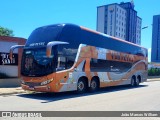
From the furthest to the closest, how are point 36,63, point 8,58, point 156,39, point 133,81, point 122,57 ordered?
point 156,39 → point 133,81 → point 122,57 → point 8,58 → point 36,63

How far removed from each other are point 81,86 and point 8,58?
7.48m

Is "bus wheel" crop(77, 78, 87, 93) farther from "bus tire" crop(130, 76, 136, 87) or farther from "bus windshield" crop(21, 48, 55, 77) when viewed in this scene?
"bus tire" crop(130, 76, 136, 87)

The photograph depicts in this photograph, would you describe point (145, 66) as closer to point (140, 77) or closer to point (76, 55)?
point (140, 77)

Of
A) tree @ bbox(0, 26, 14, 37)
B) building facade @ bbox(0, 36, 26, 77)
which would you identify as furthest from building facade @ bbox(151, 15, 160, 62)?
building facade @ bbox(0, 36, 26, 77)

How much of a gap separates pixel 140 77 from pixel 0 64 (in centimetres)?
1252

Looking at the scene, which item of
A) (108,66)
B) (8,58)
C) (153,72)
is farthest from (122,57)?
(153,72)

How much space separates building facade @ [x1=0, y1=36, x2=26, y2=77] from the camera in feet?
66.8

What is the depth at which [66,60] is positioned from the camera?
14367mm

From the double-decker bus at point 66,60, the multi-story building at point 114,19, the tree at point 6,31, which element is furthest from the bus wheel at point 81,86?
the multi-story building at point 114,19

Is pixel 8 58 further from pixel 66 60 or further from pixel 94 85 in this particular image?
pixel 66 60

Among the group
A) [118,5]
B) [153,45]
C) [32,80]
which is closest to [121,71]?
[32,80]

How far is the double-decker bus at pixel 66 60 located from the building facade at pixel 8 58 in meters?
5.30

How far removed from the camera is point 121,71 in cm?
2095

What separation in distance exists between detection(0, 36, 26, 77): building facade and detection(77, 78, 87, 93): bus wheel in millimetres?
7111
